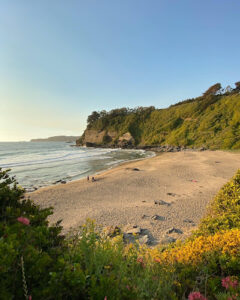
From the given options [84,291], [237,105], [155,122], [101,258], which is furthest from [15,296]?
[155,122]

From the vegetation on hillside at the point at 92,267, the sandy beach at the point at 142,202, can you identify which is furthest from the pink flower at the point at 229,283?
the sandy beach at the point at 142,202

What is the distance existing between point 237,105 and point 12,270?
6066 centimetres

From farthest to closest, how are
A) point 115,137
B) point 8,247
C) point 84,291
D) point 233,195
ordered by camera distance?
1. point 115,137
2. point 233,195
3. point 84,291
4. point 8,247

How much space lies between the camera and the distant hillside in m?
45.6

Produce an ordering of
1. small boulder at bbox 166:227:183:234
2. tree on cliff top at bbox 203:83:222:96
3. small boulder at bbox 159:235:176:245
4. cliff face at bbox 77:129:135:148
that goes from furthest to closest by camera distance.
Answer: cliff face at bbox 77:129:135:148, tree on cliff top at bbox 203:83:222:96, small boulder at bbox 166:227:183:234, small boulder at bbox 159:235:176:245

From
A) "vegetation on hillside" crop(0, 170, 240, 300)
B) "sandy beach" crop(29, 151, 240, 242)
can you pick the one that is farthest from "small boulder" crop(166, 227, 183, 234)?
"vegetation on hillside" crop(0, 170, 240, 300)

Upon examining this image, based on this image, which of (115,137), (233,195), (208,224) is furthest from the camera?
(115,137)

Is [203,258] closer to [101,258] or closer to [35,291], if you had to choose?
[101,258]

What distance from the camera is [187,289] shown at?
7.65ft

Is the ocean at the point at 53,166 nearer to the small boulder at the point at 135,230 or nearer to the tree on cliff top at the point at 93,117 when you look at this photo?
the small boulder at the point at 135,230

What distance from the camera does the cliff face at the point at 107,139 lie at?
251 feet

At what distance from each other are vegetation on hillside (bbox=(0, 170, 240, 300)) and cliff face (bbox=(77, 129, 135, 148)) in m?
68.0

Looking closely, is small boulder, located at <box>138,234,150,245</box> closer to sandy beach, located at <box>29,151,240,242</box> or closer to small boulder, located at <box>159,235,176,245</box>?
sandy beach, located at <box>29,151,240,242</box>

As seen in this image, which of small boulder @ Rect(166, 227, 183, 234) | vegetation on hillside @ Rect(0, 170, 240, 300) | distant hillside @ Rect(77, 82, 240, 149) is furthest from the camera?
distant hillside @ Rect(77, 82, 240, 149)
